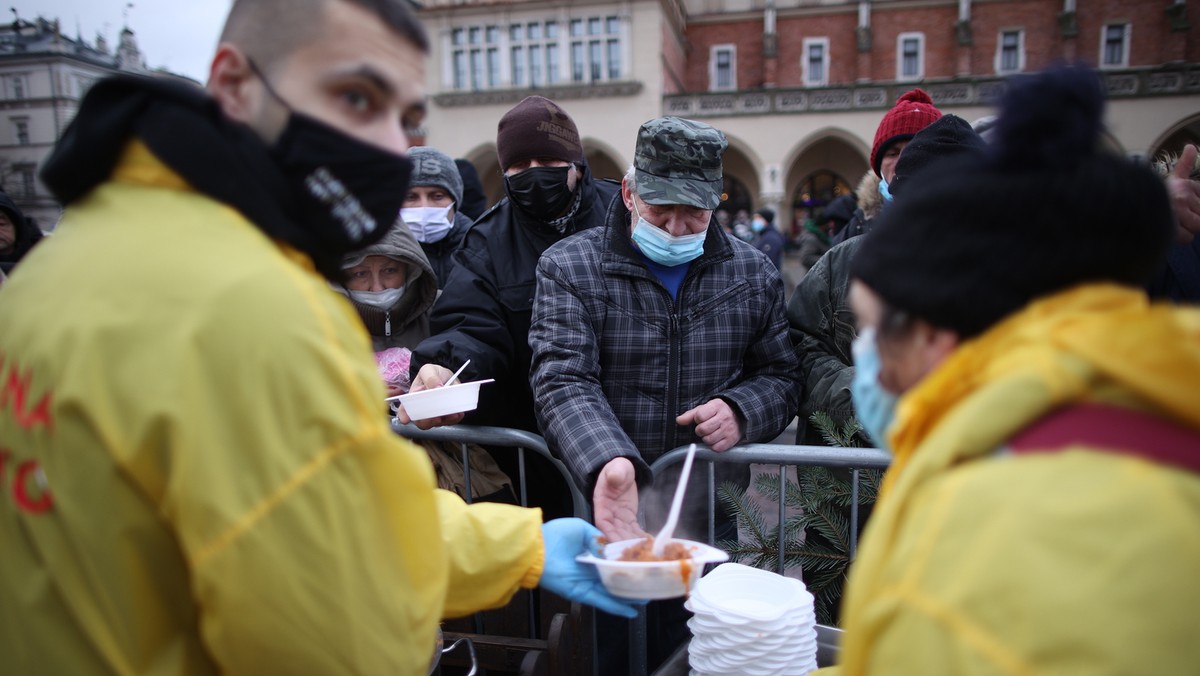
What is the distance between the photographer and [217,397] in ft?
3.15

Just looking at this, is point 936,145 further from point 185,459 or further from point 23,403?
point 23,403

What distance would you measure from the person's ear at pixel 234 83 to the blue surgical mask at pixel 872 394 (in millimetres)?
1101

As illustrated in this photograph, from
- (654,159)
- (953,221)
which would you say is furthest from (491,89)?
(953,221)

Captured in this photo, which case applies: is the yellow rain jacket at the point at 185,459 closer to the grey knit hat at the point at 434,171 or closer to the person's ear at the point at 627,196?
the person's ear at the point at 627,196

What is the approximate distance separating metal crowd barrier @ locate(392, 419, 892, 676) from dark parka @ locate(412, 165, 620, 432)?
0.20 m

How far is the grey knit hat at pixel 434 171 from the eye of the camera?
3.97 metres

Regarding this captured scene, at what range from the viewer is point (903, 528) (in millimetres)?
963

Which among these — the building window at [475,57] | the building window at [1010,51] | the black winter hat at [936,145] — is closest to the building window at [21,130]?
the building window at [475,57]

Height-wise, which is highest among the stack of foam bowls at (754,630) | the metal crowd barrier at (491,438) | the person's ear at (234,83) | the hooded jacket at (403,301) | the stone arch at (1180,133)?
the stone arch at (1180,133)

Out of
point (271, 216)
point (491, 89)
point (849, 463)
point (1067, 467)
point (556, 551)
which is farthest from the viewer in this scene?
point (491, 89)

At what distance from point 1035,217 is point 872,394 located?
444 millimetres

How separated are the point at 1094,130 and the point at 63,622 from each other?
161 centimetres

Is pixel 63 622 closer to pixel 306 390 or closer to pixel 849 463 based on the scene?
pixel 306 390

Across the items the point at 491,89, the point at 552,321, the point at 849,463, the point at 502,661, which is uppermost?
the point at 491,89
